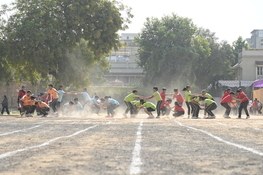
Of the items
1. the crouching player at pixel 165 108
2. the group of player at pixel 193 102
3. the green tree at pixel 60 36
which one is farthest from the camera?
Result: the green tree at pixel 60 36

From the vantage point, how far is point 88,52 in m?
40.0

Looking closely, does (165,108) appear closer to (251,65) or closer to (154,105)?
(154,105)

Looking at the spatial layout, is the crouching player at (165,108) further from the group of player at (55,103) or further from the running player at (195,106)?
the group of player at (55,103)

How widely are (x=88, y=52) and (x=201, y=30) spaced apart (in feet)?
136

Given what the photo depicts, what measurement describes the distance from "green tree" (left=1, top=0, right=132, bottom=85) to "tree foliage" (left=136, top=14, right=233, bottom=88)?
23832mm

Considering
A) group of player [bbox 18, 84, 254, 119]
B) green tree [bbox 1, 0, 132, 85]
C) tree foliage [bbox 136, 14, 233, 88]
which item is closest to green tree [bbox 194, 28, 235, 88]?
tree foliage [bbox 136, 14, 233, 88]

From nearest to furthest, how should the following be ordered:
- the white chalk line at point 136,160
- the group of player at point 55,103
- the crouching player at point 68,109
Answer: the white chalk line at point 136,160 → the group of player at point 55,103 → the crouching player at point 68,109

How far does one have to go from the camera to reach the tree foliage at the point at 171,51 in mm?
63062

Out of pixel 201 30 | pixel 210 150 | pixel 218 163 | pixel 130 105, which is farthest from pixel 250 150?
pixel 201 30

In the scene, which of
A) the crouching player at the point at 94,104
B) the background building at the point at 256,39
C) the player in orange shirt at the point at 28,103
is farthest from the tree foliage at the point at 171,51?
the background building at the point at 256,39

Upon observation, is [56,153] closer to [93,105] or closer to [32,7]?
[93,105]

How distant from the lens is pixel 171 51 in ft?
205

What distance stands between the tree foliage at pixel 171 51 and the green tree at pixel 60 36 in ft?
78.2

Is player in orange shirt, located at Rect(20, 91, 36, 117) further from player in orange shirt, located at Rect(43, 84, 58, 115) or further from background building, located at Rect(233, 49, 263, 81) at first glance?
background building, located at Rect(233, 49, 263, 81)
